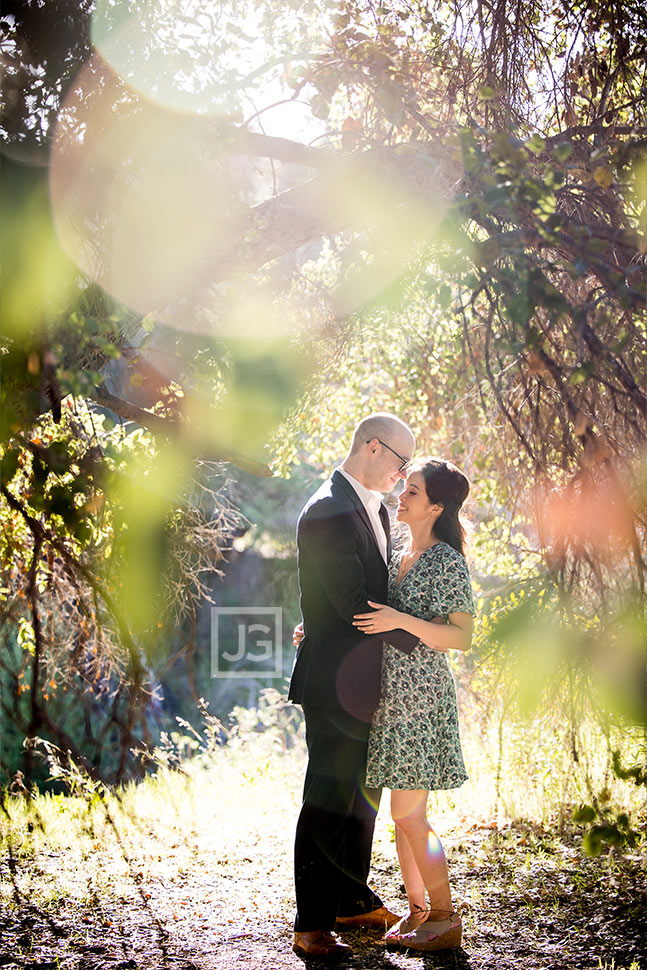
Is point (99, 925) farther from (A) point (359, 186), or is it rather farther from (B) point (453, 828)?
(A) point (359, 186)

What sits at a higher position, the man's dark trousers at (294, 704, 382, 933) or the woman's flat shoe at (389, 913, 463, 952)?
the man's dark trousers at (294, 704, 382, 933)

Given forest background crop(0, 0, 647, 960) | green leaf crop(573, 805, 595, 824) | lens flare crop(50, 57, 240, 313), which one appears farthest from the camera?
lens flare crop(50, 57, 240, 313)

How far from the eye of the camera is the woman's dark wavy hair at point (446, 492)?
312cm

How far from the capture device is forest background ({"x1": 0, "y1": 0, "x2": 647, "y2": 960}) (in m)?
2.70

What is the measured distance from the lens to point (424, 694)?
10.1 ft

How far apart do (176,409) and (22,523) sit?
116 cm

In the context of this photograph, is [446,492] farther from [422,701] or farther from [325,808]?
[325,808]

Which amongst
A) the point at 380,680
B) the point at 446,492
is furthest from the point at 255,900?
the point at 446,492


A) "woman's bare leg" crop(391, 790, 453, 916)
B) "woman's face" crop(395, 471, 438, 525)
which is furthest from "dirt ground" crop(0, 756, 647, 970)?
"woman's face" crop(395, 471, 438, 525)

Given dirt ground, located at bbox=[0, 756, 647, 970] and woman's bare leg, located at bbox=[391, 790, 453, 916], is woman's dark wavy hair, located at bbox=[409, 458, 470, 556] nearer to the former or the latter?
woman's bare leg, located at bbox=[391, 790, 453, 916]

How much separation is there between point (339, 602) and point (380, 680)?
335mm

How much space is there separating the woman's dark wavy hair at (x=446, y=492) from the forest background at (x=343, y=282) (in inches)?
12.6

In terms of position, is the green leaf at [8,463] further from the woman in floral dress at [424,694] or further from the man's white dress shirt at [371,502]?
the woman in floral dress at [424,694]

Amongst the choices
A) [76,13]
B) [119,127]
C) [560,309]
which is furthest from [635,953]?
[76,13]
